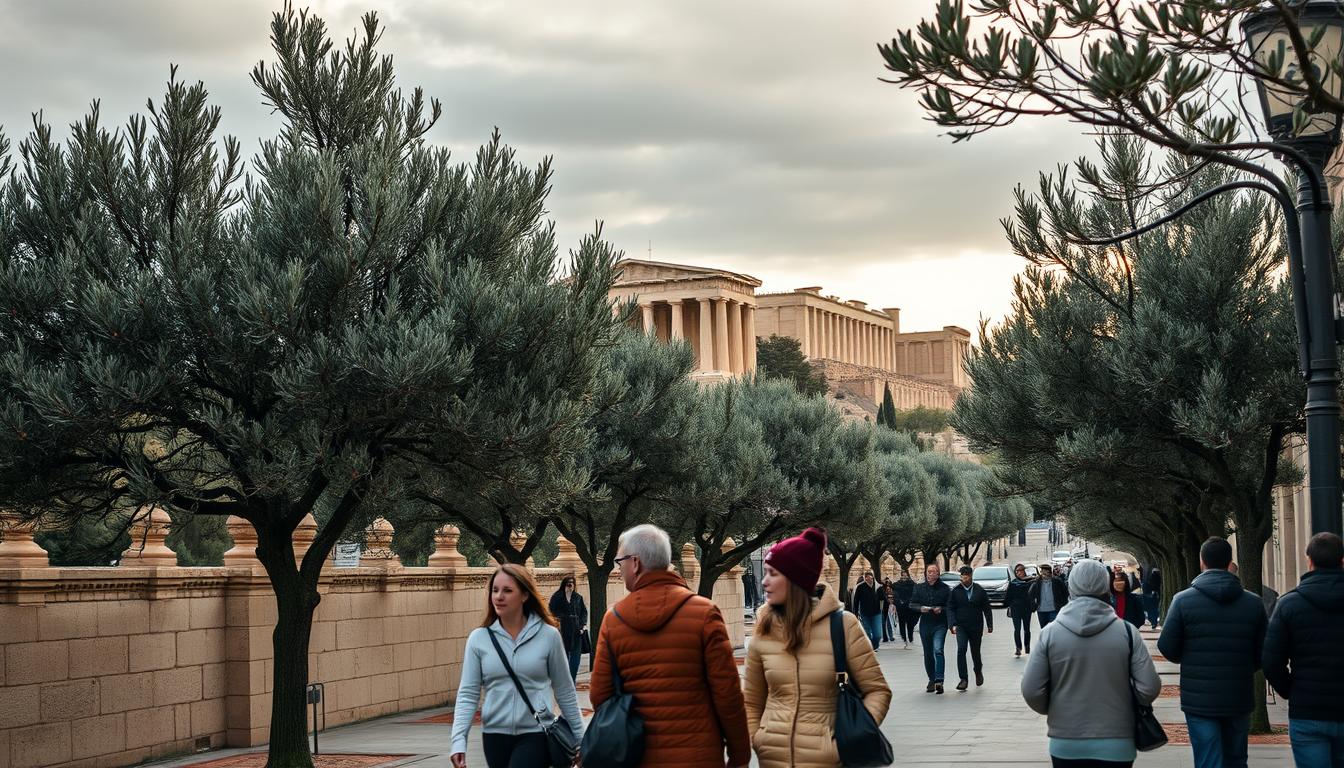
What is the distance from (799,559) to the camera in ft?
18.3

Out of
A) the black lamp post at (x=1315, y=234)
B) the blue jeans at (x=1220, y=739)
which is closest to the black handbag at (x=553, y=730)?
the blue jeans at (x=1220, y=739)

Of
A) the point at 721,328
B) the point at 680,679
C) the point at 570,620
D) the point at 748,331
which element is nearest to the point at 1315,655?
the point at 680,679

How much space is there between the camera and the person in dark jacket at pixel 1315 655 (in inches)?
281

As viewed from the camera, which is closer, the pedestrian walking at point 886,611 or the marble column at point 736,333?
the pedestrian walking at point 886,611

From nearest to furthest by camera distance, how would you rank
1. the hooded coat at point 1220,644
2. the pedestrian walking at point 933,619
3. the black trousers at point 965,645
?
1. the hooded coat at point 1220,644
2. the pedestrian walking at point 933,619
3. the black trousers at point 965,645

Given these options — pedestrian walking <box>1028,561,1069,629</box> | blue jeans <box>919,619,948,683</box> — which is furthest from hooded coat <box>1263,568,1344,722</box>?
pedestrian walking <box>1028,561,1069,629</box>

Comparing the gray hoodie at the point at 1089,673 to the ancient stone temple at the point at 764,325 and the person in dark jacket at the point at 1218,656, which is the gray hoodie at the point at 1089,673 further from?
the ancient stone temple at the point at 764,325

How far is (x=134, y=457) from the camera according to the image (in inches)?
486

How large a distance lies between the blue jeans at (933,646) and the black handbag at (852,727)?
1505 centimetres

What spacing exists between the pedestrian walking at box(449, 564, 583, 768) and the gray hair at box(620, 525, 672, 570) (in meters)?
0.94

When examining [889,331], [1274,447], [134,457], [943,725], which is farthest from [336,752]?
[889,331]

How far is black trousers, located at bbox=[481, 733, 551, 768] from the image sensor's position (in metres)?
6.48

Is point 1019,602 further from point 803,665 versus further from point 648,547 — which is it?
point 648,547

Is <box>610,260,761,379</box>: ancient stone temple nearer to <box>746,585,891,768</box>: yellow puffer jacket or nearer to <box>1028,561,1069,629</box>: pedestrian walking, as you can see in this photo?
<box>1028,561,1069,629</box>: pedestrian walking
